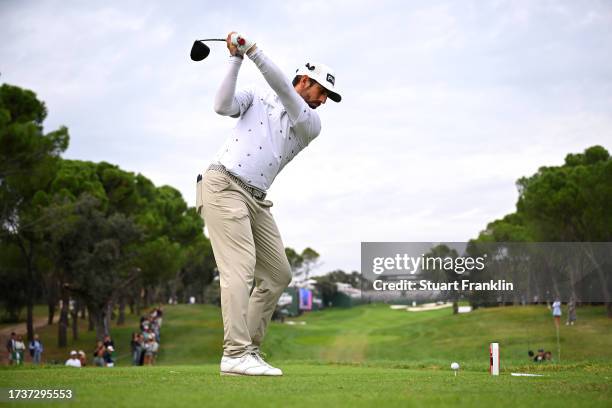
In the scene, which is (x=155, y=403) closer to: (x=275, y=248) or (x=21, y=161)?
(x=275, y=248)

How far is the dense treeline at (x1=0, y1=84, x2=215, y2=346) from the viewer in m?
36.1

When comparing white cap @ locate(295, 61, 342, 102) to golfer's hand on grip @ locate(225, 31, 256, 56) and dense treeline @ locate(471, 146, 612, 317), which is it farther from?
dense treeline @ locate(471, 146, 612, 317)

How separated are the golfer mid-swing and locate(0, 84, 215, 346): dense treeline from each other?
28579mm

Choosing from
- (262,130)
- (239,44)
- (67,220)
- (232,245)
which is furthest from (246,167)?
(67,220)

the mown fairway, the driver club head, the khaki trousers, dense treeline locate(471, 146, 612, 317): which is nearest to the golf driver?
the driver club head

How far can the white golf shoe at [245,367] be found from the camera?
662 cm

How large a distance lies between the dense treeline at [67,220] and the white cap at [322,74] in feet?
94.0

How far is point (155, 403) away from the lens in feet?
13.8

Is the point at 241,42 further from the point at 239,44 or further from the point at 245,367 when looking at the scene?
the point at 245,367

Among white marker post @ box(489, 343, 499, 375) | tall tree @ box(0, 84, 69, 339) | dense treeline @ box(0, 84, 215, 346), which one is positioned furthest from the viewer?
dense treeline @ box(0, 84, 215, 346)

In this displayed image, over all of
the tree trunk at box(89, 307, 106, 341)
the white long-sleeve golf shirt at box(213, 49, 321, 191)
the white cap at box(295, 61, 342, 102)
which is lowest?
the tree trunk at box(89, 307, 106, 341)

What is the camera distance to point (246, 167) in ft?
22.2

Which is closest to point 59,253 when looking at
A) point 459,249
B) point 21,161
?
point 21,161

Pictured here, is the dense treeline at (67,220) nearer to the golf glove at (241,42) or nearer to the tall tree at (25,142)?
the tall tree at (25,142)
